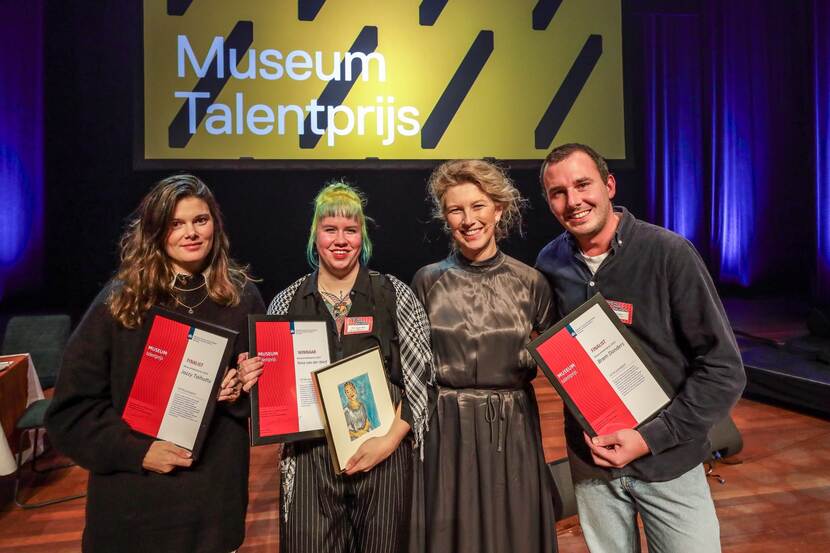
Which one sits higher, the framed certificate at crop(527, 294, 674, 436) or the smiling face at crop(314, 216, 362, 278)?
the smiling face at crop(314, 216, 362, 278)

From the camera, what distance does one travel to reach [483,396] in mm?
1559

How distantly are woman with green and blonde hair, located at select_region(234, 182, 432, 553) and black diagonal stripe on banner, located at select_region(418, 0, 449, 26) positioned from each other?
4.25 m

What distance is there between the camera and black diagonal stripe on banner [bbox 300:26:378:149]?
507cm

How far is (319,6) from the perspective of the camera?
5.02 m

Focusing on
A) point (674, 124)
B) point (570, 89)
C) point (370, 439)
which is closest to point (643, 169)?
point (674, 124)

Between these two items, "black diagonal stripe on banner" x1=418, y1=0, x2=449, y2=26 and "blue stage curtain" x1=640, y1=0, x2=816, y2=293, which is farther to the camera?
"blue stage curtain" x1=640, y1=0, x2=816, y2=293

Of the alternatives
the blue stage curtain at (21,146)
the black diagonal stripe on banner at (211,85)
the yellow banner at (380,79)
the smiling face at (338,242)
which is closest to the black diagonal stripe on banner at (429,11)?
the yellow banner at (380,79)

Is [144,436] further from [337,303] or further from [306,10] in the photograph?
[306,10]

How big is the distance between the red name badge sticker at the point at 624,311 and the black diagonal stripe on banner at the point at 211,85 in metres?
4.73

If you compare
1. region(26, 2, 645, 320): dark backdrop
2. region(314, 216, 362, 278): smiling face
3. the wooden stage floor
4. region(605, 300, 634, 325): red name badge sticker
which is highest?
region(26, 2, 645, 320): dark backdrop

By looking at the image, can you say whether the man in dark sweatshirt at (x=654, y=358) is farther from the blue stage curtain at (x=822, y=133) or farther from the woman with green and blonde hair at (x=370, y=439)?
the blue stage curtain at (x=822, y=133)

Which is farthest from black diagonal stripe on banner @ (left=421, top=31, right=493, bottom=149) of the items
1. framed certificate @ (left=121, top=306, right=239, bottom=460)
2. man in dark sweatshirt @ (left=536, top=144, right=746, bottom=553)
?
framed certificate @ (left=121, top=306, right=239, bottom=460)

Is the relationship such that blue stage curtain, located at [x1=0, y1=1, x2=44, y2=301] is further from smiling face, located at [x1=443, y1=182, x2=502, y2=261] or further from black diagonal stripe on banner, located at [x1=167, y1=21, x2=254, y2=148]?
smiling face, located at [x1=443, y1=182, x2=502, y2=261]

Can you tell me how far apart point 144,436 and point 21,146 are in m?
5.82
